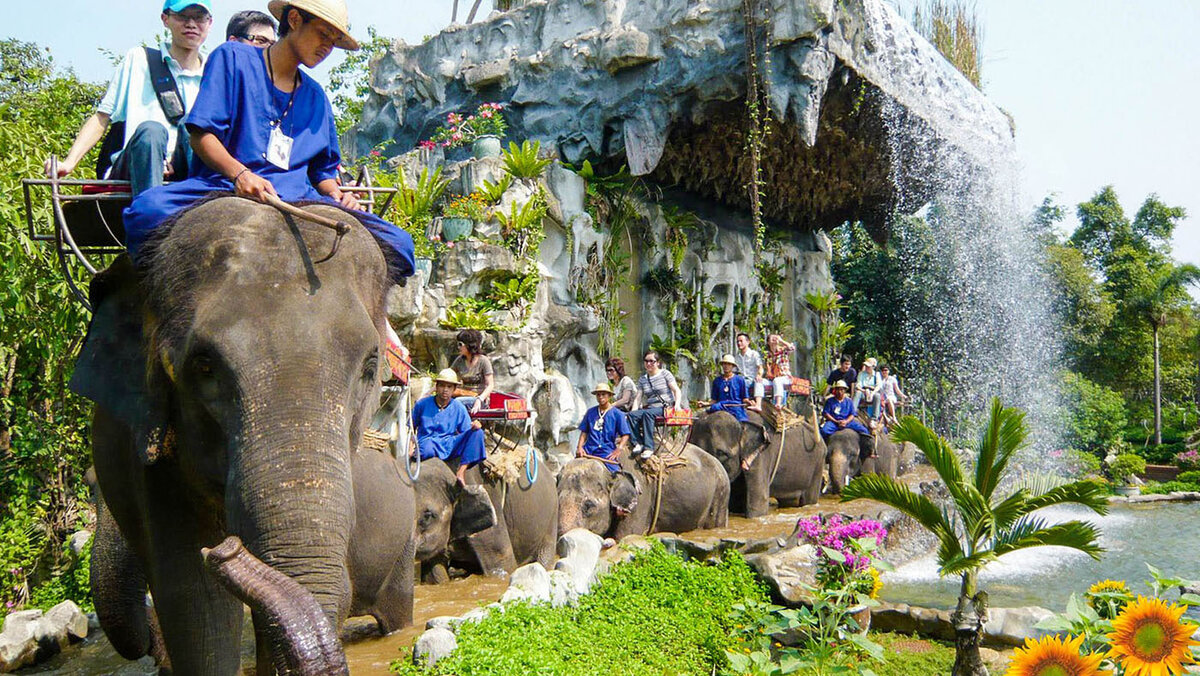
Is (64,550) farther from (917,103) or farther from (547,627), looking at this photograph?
(917,103)

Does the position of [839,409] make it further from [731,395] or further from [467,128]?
[467,128]

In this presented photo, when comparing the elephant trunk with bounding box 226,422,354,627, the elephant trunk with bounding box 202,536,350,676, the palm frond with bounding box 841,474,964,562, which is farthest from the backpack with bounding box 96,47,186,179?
the palm frond with bounding box 841,474,964,562

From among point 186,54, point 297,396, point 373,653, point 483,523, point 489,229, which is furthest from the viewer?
point 489,229

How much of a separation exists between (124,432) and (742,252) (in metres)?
19.9

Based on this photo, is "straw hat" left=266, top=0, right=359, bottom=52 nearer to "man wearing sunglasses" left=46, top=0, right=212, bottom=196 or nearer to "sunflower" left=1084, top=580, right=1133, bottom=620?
"man wearing sunglasses" left=46, top=0, right=212, bottom=196

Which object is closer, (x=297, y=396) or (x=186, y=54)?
(x=297, y=396)

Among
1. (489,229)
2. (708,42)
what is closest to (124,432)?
(489,229)

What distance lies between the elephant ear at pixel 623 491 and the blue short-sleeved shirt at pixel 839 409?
752 centimetres

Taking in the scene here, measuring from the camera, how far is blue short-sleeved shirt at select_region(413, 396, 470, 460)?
7.93 m

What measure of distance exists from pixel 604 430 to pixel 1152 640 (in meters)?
7.44

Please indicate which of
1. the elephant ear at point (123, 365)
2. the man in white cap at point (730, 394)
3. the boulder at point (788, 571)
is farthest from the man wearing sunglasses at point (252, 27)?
the man in white cap at point (730, 394)

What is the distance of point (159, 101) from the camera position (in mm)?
4141

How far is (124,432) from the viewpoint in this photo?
3744 mm

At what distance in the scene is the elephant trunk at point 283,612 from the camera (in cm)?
227
